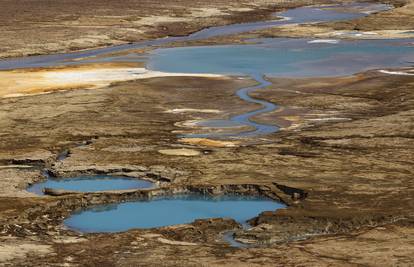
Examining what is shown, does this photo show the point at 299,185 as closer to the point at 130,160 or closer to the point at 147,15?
the point at 130,160

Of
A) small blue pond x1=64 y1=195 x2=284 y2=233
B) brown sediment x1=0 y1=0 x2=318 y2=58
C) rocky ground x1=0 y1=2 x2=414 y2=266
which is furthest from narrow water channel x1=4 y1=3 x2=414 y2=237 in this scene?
brown sediment x1=0 y1=0 x2=318 y2=58

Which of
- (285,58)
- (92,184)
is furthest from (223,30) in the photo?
(92,184)

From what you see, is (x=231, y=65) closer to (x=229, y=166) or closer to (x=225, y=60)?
(x=225, y=60)

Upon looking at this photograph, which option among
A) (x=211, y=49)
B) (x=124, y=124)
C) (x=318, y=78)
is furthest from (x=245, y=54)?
(x=124, y=124)

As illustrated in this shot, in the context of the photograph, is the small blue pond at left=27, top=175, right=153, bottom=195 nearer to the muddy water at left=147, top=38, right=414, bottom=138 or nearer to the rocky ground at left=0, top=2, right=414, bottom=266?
the rocky ground at left=0, top=2, right=414, bottom=266

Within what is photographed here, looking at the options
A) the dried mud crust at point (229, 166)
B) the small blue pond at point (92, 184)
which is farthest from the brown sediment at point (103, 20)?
the small blue pond at point (92, 184)
